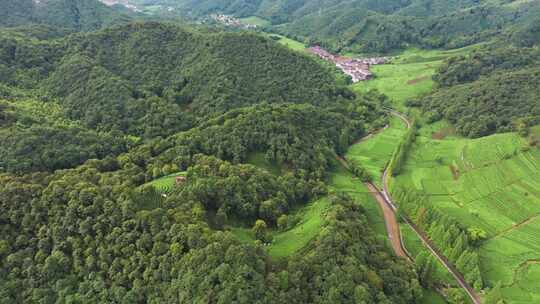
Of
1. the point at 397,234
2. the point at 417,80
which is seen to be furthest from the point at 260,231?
the point at 417,80

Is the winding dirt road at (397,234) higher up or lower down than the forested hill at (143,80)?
lower down

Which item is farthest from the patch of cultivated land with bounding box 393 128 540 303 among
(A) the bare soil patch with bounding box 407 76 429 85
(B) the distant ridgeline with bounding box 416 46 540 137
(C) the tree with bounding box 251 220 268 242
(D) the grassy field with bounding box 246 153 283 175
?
(A) the bare soil patch with bounding box 407 76 429 85

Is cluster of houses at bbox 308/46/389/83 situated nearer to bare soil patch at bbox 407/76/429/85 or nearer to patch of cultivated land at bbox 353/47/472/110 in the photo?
patch of cultivated land at bbox 353/47/472/110

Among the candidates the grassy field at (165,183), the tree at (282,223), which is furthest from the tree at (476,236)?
the grassy field at (165,183)

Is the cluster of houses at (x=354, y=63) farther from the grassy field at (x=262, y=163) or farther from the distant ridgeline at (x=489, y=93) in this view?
the grassy field at (x=262, y=163)

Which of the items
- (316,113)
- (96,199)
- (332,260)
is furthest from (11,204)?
(316,113)
